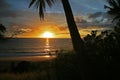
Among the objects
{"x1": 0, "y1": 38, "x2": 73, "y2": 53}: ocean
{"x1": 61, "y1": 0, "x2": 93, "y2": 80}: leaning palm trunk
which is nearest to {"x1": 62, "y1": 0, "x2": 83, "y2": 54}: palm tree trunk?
{"x1": 61, "y1": 0, "x2": 93, "y2": 80}: leaning palm trunk

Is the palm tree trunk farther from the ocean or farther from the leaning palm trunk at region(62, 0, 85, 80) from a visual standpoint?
the ocean

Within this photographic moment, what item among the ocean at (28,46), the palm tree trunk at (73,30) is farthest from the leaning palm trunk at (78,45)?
the ocean at (28,46)

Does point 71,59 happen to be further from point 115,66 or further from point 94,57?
point 115,66

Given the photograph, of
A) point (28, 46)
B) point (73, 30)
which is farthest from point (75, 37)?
point (28, 46)

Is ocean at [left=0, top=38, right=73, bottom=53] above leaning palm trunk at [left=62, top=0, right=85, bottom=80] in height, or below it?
above

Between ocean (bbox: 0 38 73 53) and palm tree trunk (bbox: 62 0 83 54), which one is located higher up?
ocean (bbox: 0 38 73 53)

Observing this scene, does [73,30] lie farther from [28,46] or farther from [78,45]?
[28,46]

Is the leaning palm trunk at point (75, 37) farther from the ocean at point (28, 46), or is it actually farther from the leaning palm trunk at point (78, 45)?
the ocean at point (28, 46)

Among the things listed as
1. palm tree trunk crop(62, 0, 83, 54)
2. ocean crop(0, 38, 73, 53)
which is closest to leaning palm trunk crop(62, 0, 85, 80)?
palm tree trunk crop(62, 0, 83, 54)

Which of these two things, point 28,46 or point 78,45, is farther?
point 28,46

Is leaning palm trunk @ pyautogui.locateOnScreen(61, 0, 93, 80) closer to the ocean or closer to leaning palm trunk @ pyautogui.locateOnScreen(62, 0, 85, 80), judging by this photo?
leaning palm trunk @ pyautogui.locateOnScreen(62, 0, 85, 80)

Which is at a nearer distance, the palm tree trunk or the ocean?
the palm tree trunk

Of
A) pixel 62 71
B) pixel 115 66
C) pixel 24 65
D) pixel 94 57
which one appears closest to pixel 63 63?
pixel 62 71

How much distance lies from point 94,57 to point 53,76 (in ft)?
7.05
